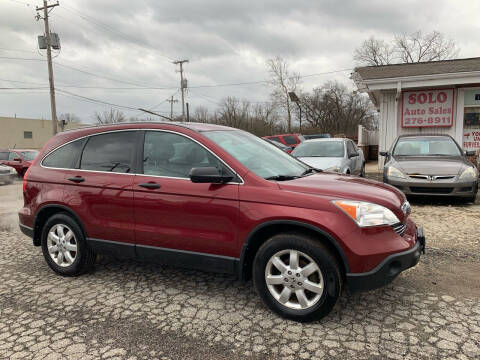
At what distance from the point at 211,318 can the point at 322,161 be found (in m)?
6.15

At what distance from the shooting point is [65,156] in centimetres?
418

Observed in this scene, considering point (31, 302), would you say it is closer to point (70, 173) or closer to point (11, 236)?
point (70, 173)

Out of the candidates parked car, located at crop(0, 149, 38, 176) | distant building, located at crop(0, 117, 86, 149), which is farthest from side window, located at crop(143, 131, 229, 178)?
distant building, located at crop(0, 117, 86, 149)

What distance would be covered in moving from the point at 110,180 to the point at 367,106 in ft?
184

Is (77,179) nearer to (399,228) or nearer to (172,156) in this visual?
(172,156)

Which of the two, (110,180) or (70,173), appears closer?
(110,180)

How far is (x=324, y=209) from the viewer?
2848mm

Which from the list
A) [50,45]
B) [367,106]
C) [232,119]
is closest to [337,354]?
[50,45]

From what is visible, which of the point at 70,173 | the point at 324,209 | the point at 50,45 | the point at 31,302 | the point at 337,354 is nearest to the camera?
the point at 337,354

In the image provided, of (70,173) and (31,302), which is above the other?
(70,173)

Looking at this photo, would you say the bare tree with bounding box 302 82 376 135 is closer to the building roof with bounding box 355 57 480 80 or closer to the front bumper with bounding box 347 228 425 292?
the building roof with bounding box 355 57 480 80

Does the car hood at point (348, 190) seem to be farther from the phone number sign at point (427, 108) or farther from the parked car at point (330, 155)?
the phone number sign at point (427, 108)

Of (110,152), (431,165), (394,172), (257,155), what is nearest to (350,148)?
(394,172)

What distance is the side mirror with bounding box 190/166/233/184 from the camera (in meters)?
3.05
